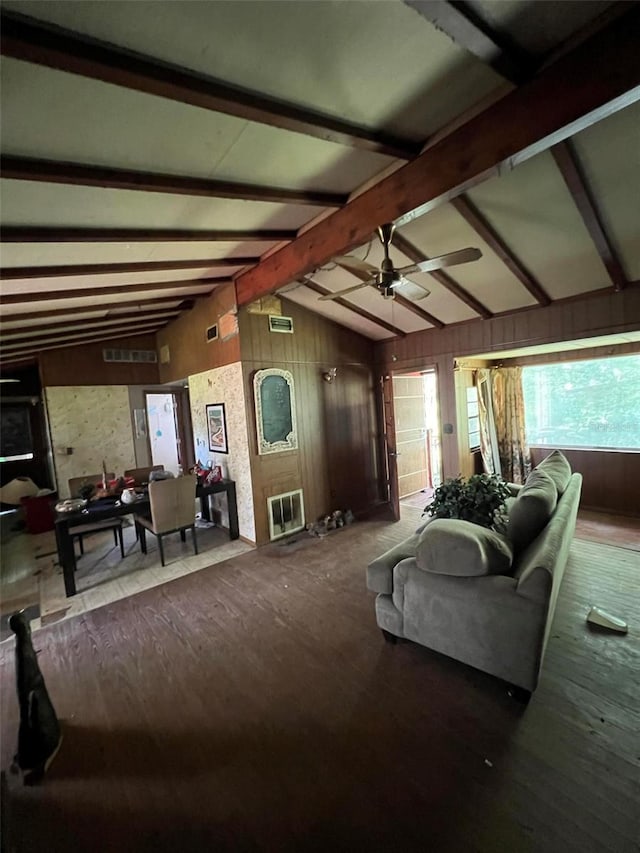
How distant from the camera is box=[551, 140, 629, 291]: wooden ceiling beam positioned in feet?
6.89

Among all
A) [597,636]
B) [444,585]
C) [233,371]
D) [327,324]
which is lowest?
[597,636]

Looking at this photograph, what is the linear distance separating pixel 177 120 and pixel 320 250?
1575 millimetres

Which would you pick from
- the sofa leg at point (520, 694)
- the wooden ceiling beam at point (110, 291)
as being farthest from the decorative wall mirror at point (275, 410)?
the sofa leg at point (520, 694)

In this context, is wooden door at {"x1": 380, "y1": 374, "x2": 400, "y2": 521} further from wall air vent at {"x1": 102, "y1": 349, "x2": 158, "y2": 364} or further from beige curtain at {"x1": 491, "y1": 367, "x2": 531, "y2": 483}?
wall air vent at {"x1": 102, "y1": 349, "x2": 158, "y2": 364}

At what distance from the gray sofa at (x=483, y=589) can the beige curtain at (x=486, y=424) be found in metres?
3.28

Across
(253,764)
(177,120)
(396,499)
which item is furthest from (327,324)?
(253,764)

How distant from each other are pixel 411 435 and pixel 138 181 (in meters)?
5.25

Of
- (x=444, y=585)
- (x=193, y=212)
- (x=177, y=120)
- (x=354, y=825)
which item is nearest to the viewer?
(x=354, y=825)

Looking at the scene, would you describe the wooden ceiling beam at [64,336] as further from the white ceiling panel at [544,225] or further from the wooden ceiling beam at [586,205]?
the wooden ceiling beam at [586,205]

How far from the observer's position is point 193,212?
2416 millimetres

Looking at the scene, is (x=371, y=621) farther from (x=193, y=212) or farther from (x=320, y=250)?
(x=193, y=212)

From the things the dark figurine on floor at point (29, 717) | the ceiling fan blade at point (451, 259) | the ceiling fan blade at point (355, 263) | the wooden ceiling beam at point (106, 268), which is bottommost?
the dark figurine on floor at point (29, 717)

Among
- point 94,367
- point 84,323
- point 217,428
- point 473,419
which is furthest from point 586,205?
point 94,367

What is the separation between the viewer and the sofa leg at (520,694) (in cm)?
196
